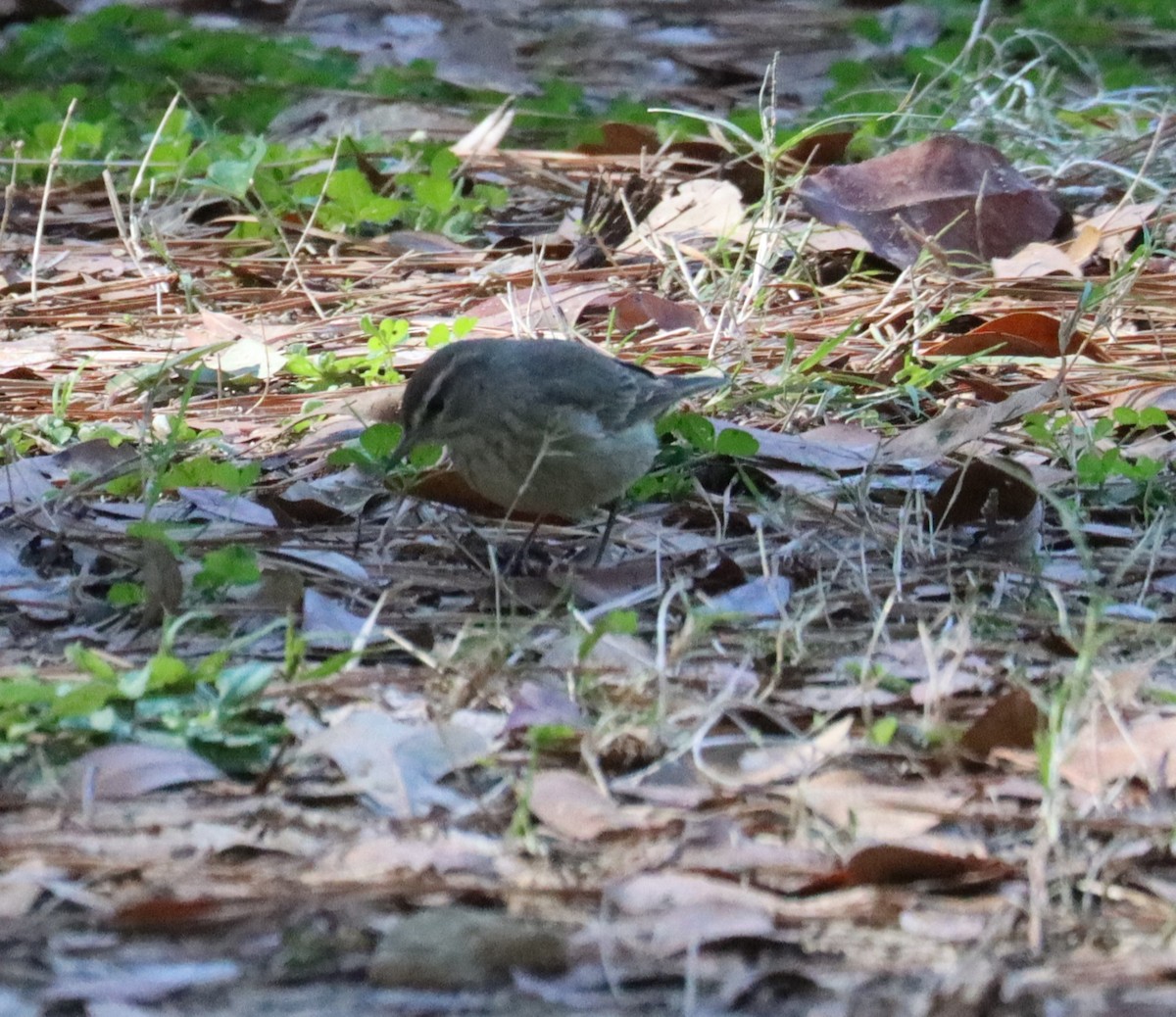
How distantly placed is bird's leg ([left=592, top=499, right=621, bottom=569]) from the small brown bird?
0.02m

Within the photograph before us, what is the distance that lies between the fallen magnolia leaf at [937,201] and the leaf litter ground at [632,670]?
0.11 metres

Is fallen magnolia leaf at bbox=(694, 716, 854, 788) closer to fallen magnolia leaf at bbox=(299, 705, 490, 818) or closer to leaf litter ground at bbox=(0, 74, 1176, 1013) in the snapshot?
leaf litter ground at bbox=(0, 74, 1176, 1013)

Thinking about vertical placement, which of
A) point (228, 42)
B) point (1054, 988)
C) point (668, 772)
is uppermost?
point (1054, 988)

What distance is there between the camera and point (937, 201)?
6.59 metres

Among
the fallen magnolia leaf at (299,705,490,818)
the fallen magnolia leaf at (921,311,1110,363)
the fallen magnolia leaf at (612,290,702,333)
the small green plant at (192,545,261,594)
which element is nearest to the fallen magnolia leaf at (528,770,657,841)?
the fallen magnolia leaf at (299,705,490,818)

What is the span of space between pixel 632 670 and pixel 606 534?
44.3 inches

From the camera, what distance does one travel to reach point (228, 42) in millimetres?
10656

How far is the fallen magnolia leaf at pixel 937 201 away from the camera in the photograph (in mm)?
6590

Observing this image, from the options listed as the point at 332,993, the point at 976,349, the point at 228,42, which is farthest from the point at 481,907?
the point at 228,42

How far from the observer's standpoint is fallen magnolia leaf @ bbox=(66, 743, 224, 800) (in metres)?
2.99

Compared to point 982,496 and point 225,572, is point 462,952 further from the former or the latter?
point 982,496

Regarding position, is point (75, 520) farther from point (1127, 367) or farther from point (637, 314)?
point (1127, 367)

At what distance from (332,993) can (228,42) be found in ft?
30.0

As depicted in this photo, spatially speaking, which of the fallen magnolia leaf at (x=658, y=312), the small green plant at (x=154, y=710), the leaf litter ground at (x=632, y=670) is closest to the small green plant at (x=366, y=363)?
the leaf litter ground at (x=632, y=670)
